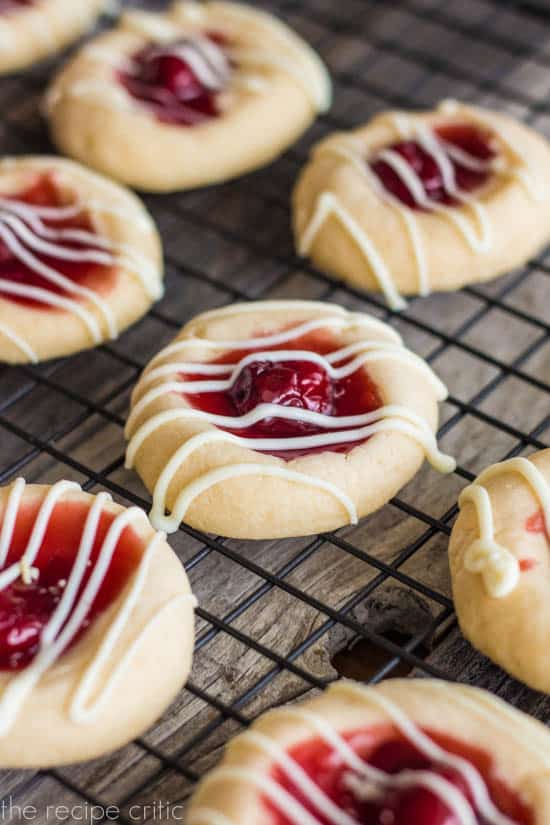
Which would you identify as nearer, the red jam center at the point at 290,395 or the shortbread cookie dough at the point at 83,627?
the shortbread cookie dough at the point at 83,627

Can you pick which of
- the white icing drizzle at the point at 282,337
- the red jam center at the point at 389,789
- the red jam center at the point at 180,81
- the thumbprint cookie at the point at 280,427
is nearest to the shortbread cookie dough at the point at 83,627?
the thumbprint cookie at the point at 280,427

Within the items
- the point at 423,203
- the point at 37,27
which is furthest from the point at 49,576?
the point at 37,27

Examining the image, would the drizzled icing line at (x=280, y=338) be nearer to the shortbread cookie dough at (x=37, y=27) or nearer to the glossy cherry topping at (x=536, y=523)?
the glossy cherry topping at (x=536, y=523)

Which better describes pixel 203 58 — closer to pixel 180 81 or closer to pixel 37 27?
pixel 180 81

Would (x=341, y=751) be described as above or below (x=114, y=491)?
above

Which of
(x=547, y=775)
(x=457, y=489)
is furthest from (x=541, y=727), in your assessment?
(x=457, y=489)

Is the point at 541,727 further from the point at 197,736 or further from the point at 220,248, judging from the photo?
the point at 220,248
